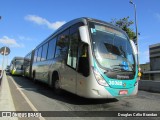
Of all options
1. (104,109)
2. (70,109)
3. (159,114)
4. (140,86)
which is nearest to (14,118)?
(70,109)

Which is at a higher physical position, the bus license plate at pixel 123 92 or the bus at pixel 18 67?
the bus at pixel 18 67

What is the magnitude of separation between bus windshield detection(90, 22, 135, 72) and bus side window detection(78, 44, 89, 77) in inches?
12.6

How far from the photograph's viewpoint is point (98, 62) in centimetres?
812

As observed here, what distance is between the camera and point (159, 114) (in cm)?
709

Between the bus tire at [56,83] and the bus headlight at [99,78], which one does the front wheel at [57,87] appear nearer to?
the bus tire at [56,83]

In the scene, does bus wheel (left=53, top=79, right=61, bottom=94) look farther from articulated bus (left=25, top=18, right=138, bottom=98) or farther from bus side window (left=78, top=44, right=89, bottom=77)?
bus side window (left=78, top=44, right=89, bottom=77)

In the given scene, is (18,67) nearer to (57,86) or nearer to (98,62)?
(57,86)

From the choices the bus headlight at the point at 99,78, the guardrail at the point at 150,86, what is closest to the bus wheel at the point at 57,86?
the bus headlight at the point at 99,78

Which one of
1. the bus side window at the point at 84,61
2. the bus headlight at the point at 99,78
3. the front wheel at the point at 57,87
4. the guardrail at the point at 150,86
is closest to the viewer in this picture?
the bus headlight at the point at 99,78

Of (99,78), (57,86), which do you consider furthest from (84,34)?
(57,86)

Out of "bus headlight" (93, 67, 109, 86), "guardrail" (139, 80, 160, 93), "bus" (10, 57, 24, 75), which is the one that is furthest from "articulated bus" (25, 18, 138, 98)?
"bus" (10, 57, 24, 75)

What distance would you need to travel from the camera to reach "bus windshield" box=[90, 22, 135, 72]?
8.29m

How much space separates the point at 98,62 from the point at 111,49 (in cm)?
86

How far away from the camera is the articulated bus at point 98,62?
7.99 meters
